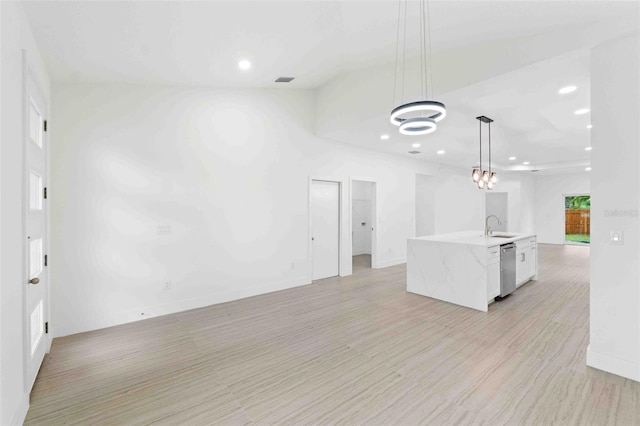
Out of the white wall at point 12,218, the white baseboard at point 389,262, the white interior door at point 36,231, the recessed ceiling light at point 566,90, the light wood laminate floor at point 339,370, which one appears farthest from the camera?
the white baseboard at point 389,262

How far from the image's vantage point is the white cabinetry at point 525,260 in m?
5.14

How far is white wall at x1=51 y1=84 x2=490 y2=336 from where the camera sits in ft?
11.6

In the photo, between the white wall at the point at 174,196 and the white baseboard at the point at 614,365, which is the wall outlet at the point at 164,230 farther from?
the white baseboard at the point at 614,365

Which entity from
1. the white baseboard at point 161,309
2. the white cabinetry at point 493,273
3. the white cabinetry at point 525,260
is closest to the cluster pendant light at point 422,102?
the white cabinetry at point 493,273

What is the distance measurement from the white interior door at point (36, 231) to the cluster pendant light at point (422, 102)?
3182 millimetres

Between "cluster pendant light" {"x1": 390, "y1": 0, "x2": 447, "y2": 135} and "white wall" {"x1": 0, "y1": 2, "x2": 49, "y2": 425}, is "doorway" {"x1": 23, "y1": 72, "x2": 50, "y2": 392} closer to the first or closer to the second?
"white wall" {"x1": 0, "y1": 2, "x2": 49, "y2": 425}

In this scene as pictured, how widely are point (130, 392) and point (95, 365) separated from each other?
75 centimetres

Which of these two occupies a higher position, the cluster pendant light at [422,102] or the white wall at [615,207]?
the cluster pendant light at [422,102]

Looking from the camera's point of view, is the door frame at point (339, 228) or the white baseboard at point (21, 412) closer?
the white baseboard at point (21, 412)

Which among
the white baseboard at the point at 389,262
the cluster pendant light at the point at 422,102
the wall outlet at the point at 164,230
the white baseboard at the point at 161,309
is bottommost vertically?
the white baseboard at the point at 161,309

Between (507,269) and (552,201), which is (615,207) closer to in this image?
(507,269)

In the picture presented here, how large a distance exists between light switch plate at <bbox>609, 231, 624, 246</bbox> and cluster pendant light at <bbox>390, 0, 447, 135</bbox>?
5.93ft

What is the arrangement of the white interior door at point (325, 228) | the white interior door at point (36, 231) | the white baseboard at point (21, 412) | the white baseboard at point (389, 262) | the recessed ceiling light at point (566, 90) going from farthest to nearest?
the white baseboard at point (389, 262) < the white interior door at point (325, 228) < the recessed ceiling light at point (566, 90) < the white interior door at point (36, 231) < the white baseboard at point (21, 412)

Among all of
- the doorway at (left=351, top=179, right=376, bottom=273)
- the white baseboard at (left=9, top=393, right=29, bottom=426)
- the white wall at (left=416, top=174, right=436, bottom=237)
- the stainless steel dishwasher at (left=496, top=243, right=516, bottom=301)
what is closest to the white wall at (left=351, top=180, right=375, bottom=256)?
the doorway at (left=351, top=179, right=376, bottom=273)
